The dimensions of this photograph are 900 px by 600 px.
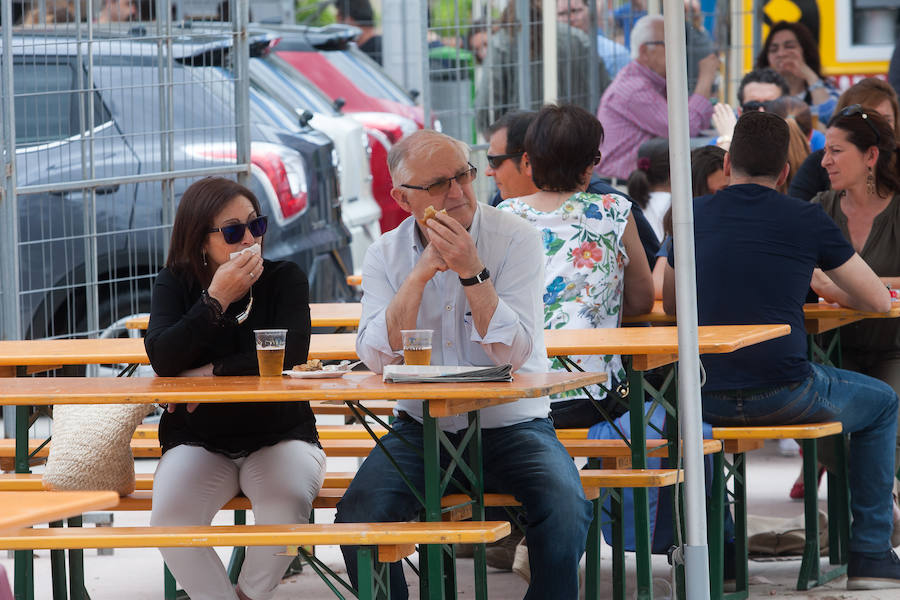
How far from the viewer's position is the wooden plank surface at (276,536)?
153 inches

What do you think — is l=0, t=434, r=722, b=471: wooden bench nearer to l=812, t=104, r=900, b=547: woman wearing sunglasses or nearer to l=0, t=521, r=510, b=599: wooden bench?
l=0, t=521, r=510, b=599: wooden bench

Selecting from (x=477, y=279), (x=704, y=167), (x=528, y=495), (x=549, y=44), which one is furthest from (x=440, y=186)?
(x=549, y=44)

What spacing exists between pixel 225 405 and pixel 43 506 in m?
1.76

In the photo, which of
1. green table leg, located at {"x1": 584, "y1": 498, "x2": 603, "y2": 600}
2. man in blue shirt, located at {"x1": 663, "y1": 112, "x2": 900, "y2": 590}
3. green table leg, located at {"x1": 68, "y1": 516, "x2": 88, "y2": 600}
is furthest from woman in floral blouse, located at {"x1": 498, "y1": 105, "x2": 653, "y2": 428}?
green table leg, located at {"x1": 68, "y1": 516, "x2": 88, "y2": 600}

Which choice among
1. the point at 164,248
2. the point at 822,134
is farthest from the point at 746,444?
the point at 822,134

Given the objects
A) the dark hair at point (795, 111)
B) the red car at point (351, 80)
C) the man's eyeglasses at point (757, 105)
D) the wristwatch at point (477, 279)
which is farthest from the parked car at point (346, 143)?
the wristwatch at point (477, 279)

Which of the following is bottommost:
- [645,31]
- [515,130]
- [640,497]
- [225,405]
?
[640,497]

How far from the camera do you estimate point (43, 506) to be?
287 cm

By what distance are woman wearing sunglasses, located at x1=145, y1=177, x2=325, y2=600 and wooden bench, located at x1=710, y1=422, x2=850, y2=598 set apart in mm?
1338

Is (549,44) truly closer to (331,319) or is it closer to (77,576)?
(331,319)

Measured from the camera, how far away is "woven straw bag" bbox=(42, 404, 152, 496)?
4.49 meters

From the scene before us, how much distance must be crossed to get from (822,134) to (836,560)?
351cm

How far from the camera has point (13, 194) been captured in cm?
651

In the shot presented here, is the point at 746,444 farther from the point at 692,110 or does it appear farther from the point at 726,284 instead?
the point at 692,110
